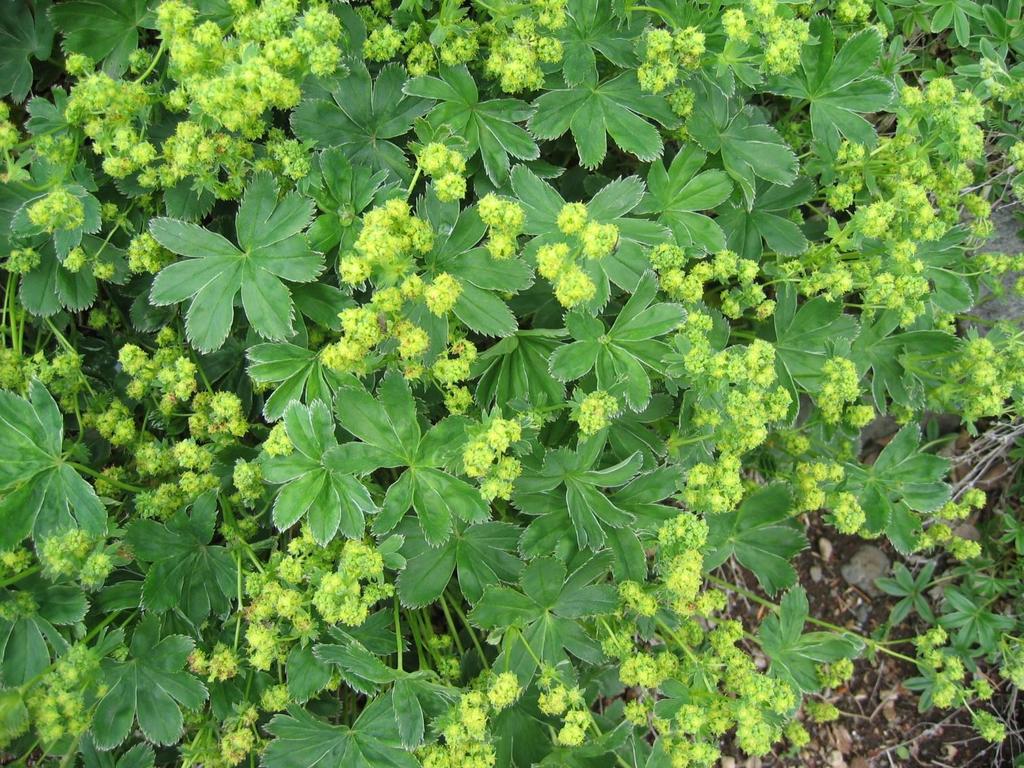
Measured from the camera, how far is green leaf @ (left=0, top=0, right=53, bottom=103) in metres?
3.15

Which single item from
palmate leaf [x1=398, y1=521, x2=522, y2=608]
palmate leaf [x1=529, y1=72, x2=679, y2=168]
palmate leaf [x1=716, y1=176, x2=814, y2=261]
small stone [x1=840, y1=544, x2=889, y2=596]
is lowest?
small stone [x1=840, y1=544, x2=889, y2=596]

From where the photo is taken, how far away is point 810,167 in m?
3.34

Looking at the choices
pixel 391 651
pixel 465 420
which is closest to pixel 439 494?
pixel 465 420

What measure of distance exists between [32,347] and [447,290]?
1.96 metres

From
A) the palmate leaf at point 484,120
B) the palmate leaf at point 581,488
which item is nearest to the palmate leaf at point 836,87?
the palmate leaf at point 484,120

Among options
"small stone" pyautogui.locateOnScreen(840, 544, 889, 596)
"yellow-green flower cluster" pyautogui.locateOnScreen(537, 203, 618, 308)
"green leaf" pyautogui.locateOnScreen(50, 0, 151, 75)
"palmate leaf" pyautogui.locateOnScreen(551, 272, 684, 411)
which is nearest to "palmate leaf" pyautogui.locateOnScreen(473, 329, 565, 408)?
"palmate leaf" pyautogui.locateOnScreen(551, 272, 684, 411)

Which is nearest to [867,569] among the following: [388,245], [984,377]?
[984,377]

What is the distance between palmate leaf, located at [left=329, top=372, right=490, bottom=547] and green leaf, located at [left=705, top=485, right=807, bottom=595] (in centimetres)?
122

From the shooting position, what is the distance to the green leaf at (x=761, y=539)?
3311mm

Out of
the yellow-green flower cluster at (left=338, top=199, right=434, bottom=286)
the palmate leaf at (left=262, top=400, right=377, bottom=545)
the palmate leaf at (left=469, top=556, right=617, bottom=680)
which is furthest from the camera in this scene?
the palmate leaf at (left=469, top=556, right=617, bottom=680)

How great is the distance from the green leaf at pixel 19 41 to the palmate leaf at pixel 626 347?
2344mm

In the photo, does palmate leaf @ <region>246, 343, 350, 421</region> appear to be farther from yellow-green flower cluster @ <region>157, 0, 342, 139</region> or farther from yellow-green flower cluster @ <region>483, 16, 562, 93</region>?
yellow-green flower cluster @ <region>483, 16, 562, 93</region>

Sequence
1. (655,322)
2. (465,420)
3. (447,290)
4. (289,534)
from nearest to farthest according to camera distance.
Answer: (447,290) → (465,420) → (655,322) → (289,534)

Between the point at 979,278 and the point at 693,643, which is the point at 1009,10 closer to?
the point at 979,278
